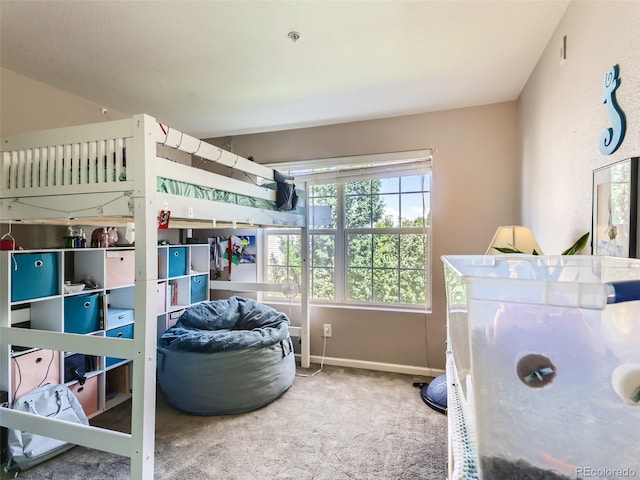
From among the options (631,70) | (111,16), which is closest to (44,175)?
(111,16)

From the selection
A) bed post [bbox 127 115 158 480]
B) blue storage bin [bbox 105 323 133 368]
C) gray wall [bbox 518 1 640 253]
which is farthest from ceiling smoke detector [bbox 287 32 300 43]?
blue storage bin [bbox 105 323 133 368]

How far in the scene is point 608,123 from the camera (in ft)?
4.02

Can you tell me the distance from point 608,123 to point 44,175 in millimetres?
2385

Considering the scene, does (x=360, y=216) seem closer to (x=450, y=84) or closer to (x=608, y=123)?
(x=450, y=84)

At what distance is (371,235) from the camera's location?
3273mm

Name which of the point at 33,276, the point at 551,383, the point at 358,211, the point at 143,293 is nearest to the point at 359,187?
the point at 358,211

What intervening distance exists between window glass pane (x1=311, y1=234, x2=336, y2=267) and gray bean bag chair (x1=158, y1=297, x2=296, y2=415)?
1.02 metres

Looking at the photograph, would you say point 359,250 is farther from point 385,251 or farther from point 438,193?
point 438,193

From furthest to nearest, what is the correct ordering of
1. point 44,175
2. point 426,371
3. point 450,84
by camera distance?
point 426,371
point 450,84
point 44,175

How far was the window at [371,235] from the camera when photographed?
312cm

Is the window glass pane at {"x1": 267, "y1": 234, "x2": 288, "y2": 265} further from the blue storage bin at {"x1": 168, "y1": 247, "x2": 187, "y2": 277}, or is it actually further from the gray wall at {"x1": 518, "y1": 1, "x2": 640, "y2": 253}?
the gray wall at {"x1": 518, "y1": 1, "x2": 640, "y2": 253}

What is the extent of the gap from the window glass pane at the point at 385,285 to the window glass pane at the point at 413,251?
0.48ft

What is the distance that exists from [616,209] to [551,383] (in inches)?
41.7

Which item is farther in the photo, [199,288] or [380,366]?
[199,288]
